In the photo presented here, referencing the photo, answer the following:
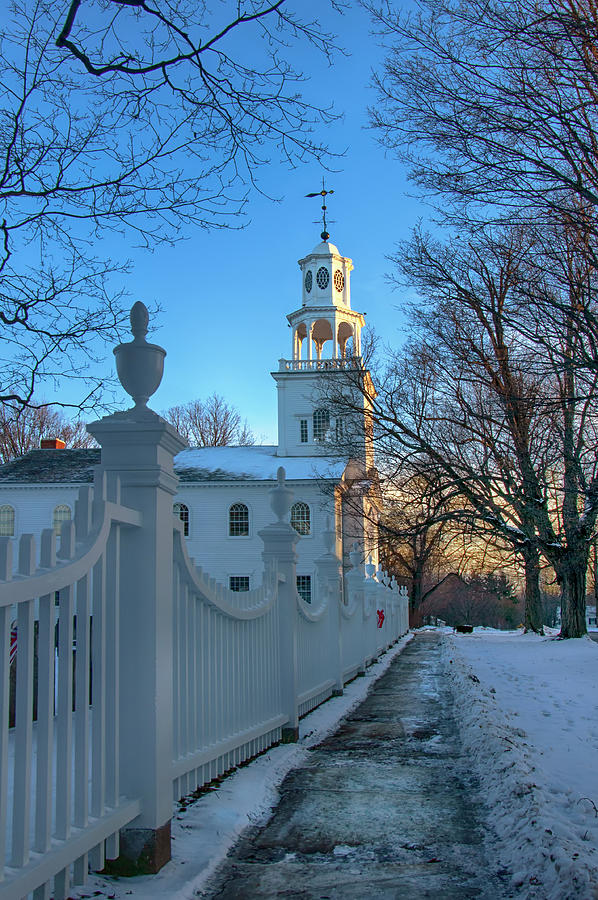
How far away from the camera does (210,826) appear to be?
3.89 metres

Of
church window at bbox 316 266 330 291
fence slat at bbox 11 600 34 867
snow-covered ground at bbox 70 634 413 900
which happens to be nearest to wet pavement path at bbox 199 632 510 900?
snow-covered ground at bbox 70 634 413 900

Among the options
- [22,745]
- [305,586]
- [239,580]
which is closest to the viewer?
[22,745]

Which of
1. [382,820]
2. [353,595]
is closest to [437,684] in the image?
[353,595]

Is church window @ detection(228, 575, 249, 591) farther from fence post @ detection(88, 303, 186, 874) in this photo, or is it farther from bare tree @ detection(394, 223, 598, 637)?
fence post @ detection(88, 303, 186, 874)

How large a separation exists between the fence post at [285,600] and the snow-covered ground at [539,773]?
4.98 feet

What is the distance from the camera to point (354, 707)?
9.18 m

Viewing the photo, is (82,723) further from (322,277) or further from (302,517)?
(322,277)

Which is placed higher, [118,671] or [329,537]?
[329,537]

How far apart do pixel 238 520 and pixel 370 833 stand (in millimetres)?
30638

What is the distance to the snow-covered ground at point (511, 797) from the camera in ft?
10.1

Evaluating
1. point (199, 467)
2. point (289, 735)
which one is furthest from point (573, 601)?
point (289, 735)

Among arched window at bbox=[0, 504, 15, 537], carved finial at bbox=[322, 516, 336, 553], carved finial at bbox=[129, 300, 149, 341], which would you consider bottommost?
carved finial at bbox=[322, 516, 336, 553]

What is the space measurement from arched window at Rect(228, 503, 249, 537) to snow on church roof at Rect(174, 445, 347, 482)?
1.32m

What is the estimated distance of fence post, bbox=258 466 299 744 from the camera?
675cm
